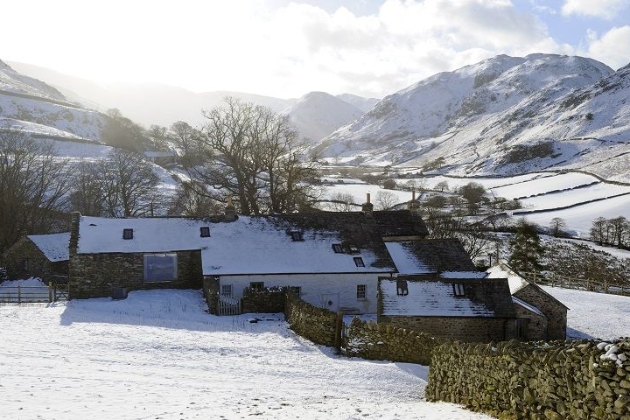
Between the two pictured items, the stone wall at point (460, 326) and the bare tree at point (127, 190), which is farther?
the bare tree at point (127, 190)

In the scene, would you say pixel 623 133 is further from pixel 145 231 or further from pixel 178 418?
pixel 178 418

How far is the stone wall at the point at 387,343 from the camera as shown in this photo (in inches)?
738

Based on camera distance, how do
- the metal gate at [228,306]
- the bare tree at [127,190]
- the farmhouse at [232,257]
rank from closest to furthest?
1. the metal gate at [228,306]
2. the farmhouse at [232,257]
3. the bare tree at [127,190]

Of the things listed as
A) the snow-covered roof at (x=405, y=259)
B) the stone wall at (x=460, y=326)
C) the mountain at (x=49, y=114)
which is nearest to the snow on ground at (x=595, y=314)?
the stone wall at (x=460, y=326)

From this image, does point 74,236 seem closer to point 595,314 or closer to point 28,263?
point 28,263

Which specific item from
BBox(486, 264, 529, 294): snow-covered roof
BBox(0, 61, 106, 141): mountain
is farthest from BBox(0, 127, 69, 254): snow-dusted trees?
BBox(0, 61, 106, 141): mountain

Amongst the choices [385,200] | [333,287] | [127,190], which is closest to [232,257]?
[333,287]

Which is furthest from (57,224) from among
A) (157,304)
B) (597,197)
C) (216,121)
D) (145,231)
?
(597,197)

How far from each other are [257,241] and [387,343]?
13.9m

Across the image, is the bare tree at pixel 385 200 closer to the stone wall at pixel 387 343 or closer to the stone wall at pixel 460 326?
the stone wall at pixel 460 326

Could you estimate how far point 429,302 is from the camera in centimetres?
2552

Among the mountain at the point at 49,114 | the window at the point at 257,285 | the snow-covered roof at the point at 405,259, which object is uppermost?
the mountain at the point at 49,114

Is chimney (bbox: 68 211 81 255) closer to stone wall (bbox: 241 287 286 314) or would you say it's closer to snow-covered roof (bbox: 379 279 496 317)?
stone wall (bbox: 241 287 286 314)

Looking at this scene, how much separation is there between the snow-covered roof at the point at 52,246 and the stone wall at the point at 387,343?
28.6 m
